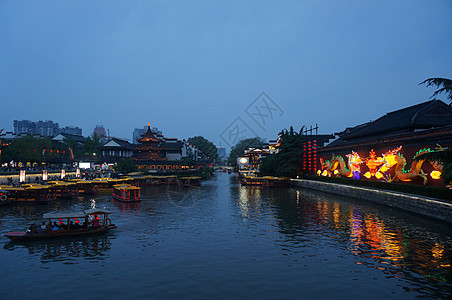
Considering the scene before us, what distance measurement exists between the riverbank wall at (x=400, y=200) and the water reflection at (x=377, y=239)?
1977 mm

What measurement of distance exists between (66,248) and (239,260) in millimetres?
10253

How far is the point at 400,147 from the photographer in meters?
32.6

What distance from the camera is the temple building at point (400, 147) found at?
2825cm

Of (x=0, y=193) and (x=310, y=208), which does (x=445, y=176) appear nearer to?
(x=310, y=208)

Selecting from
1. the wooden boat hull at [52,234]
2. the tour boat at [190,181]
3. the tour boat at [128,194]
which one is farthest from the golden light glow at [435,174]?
the tour boat at [190,181]

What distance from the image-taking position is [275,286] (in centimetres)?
1258

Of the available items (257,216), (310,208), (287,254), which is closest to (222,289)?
(287,254)

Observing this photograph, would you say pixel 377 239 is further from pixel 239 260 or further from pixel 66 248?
pixel 66 248

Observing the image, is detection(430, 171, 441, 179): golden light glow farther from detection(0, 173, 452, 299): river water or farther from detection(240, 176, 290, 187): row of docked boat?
detection(240, 176, 290, 187): row of docked boat

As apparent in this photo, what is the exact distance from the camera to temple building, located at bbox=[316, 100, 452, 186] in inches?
1112

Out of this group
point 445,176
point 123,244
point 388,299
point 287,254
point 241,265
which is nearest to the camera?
point 388,299

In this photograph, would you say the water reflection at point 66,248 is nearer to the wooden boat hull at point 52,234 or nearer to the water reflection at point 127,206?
the wooden boat hull at point 52,234

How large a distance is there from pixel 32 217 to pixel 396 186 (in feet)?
117

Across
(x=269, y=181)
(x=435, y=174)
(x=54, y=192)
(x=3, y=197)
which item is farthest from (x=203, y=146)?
(x=435, y=174)
